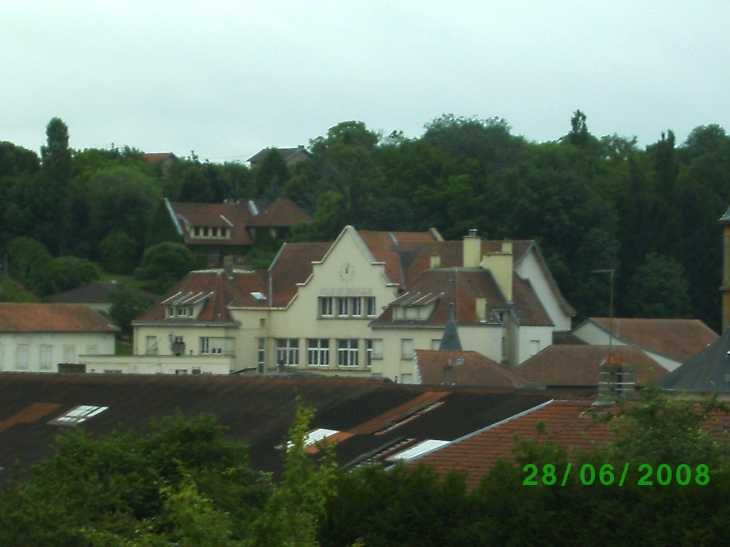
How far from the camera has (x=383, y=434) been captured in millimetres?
29594

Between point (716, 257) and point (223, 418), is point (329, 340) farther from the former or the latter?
point (223, 418)

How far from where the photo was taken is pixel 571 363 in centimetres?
6325

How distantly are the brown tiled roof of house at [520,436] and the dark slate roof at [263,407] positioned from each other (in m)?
4.11

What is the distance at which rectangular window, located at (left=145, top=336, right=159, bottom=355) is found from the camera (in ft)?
258

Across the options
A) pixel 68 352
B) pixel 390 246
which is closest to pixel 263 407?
pixel 390 246

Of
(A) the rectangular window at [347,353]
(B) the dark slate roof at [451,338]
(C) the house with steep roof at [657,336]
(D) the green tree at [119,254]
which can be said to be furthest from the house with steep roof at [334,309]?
(D) the green tree at [119,254]

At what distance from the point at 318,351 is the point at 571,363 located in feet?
58.9

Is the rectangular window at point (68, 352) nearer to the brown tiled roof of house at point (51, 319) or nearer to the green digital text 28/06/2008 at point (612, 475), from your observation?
the brown tiled roof of house at point (51, 319)

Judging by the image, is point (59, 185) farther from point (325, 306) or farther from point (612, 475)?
point (612, 475)

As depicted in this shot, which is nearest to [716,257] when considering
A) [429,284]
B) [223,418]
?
[429,284]

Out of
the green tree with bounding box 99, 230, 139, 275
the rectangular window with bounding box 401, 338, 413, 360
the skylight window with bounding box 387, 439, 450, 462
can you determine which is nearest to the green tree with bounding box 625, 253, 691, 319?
the rectangular window with bounding box 401, 338, 413, 360

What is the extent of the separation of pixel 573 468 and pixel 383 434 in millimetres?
14364

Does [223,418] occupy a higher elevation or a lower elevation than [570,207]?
lower

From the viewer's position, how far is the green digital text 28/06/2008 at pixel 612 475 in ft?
49.1
